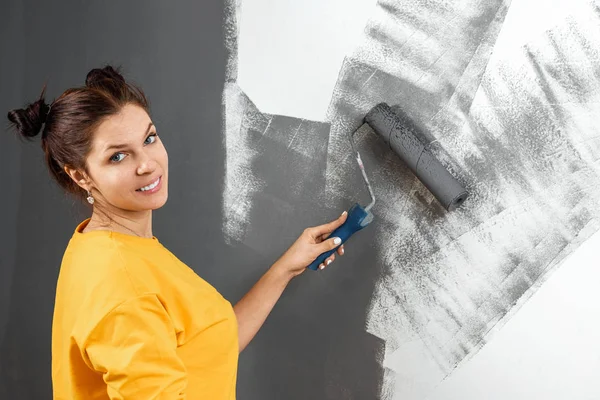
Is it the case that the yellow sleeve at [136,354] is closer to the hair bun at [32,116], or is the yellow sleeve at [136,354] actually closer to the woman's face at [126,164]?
the woman's face at [126,164]

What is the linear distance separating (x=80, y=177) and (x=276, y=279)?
1.41 ft

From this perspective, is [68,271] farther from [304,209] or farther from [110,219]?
[304,209]

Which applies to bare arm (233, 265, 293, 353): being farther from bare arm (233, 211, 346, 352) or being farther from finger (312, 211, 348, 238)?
finger (312, 211, 348, 238)

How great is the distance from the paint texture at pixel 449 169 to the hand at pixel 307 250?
80mm

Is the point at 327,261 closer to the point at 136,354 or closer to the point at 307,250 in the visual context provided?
the point at 307,250

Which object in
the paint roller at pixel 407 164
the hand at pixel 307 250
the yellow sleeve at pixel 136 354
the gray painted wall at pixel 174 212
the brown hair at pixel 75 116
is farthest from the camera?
the gray painted wall at pixel 174 212

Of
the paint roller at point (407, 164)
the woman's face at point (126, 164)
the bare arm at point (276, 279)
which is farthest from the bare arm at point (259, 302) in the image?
the woman's face at point (126, 164)

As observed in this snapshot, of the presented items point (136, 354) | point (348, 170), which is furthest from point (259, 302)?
point (136, 354)

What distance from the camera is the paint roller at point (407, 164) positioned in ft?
3.70

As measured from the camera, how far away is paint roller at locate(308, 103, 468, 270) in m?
1.13

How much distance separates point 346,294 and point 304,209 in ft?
0.64

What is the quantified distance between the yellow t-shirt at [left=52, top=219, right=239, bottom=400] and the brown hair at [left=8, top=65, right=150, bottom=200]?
13cm

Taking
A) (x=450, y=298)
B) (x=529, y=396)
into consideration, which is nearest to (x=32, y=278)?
(x=450, y=298)

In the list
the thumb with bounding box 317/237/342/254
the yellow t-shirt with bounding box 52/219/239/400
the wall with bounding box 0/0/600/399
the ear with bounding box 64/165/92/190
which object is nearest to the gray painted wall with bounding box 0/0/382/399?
the wall with bounding box 0/0/600/399
